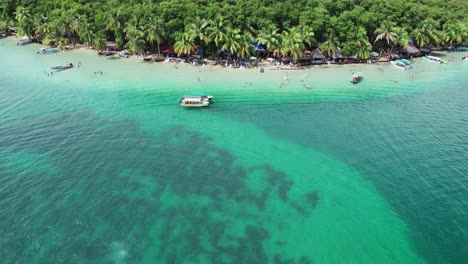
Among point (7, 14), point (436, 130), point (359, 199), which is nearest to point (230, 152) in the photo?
point (359, 199)

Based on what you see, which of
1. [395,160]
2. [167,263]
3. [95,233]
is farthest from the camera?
[395,160]

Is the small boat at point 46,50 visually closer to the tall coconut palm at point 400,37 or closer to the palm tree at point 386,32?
the palm tree at point 386,32

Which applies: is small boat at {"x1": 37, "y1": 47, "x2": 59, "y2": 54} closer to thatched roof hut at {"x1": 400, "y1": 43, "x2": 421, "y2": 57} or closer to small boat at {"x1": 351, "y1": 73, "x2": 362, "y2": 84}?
small boat at {"x1": 351, "y1": 73, "x2": 362, "y2": 84}

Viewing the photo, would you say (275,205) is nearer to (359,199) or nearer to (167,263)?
(359,199)

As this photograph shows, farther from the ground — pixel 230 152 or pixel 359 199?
pixel 230 152

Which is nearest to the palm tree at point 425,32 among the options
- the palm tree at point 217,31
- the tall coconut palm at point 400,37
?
the tall coconut palm at point 400,37

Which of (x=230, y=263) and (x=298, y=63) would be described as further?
(x=298, y=63)
